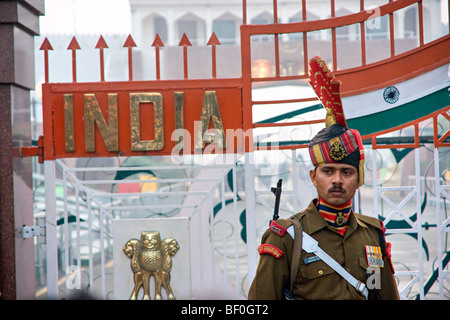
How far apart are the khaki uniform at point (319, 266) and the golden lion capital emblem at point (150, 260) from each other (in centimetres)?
192

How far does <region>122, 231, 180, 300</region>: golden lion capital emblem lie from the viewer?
13.7 ft

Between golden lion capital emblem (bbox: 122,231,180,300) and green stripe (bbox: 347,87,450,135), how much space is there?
6.44 feet

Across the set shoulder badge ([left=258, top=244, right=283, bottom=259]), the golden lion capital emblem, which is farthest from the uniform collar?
the golden lion capital emblem

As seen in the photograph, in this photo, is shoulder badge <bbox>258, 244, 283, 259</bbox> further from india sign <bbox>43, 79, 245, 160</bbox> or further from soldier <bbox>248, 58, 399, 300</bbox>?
india sign <bbox>43, 79, 245, 160</bbox>

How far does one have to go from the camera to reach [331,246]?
2.46 m

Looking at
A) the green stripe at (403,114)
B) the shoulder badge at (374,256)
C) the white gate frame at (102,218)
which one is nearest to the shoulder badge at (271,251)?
the shoulder badge at (374,256)

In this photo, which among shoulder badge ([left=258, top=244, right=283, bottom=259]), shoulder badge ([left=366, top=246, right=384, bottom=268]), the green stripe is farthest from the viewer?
the green stripe

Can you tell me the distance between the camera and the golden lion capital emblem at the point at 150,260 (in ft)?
13.7

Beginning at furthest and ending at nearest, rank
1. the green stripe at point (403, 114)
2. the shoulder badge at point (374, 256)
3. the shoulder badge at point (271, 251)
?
the green stripe at point (403, 114), the shoulder badge at point (374, 256), the shoulder badge at point (271, 251)

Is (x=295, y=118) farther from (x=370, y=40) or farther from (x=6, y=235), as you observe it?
(x=370, y=40)

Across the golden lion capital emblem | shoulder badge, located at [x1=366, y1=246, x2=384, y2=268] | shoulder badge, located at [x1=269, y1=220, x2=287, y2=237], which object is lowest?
the golden lion capital emblem

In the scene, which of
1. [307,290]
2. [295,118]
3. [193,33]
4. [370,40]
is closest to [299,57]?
[370,40]

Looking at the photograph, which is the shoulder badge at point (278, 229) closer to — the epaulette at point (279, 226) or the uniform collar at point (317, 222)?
the epaulette at point (279, 226)
